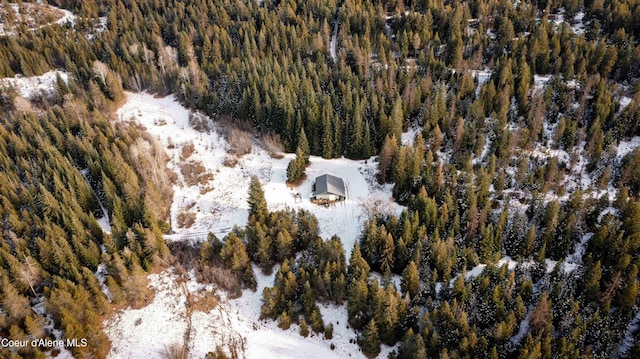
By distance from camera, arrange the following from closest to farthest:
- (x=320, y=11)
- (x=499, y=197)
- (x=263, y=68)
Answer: (x=499, y=197) → (x=263, y=68) → (x=320, y=11)

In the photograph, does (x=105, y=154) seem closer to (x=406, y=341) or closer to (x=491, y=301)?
(x=406, y=341)

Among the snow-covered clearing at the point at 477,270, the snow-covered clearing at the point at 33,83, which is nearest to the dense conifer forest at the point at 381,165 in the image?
the snow-covered clearing at the point at 477,270

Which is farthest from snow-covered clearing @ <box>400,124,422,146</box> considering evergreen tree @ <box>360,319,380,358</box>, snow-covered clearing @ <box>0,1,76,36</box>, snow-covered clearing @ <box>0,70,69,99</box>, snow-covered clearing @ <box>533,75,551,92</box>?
snow-covered clearing @ <box>0,1,76,36</box>

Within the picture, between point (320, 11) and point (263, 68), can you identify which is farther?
point (320, 11)

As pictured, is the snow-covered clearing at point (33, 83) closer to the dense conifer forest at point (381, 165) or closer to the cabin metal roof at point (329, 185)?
the dense conifer forest at point (381, 165)

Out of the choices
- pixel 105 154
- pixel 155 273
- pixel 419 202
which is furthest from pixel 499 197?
pixel 105 154
